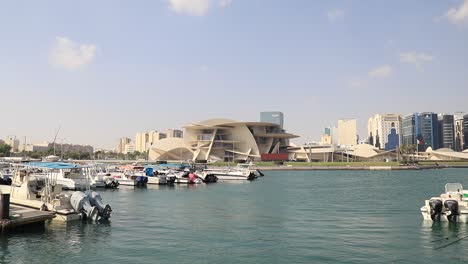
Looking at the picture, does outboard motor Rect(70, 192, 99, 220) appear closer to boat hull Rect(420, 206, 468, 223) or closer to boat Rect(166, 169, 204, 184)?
boat hull Rect(420, 206, 468, 223)

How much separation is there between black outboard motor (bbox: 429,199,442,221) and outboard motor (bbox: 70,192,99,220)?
19853 millimetres

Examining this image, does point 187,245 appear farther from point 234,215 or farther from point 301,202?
point 301,202

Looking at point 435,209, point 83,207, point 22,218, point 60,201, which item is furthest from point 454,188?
point 22,218

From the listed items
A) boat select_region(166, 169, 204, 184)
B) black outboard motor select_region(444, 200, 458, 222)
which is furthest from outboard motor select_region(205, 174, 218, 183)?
black outboard motor select_region(444, 200, 458, 222)

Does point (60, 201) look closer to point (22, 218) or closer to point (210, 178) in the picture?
point (22, 218)

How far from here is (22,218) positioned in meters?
19.9

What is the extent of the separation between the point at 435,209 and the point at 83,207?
68.1 feet

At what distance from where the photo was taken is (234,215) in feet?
91.0

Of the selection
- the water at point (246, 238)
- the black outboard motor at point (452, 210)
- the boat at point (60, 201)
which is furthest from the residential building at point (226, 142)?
the black outboard motor at point (452, 210)

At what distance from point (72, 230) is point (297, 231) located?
→ 478 inches

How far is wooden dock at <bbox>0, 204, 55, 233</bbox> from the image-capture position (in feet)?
62.8

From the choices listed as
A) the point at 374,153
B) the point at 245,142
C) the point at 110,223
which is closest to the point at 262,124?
the point at 245,142

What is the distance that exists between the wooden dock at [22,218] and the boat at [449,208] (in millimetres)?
21553

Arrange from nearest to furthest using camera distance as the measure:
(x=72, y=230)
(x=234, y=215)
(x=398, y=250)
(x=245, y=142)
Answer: (x=398, y=250) < (x=72, y=230) < (x=234, y=215) < (x=245, y=142)
